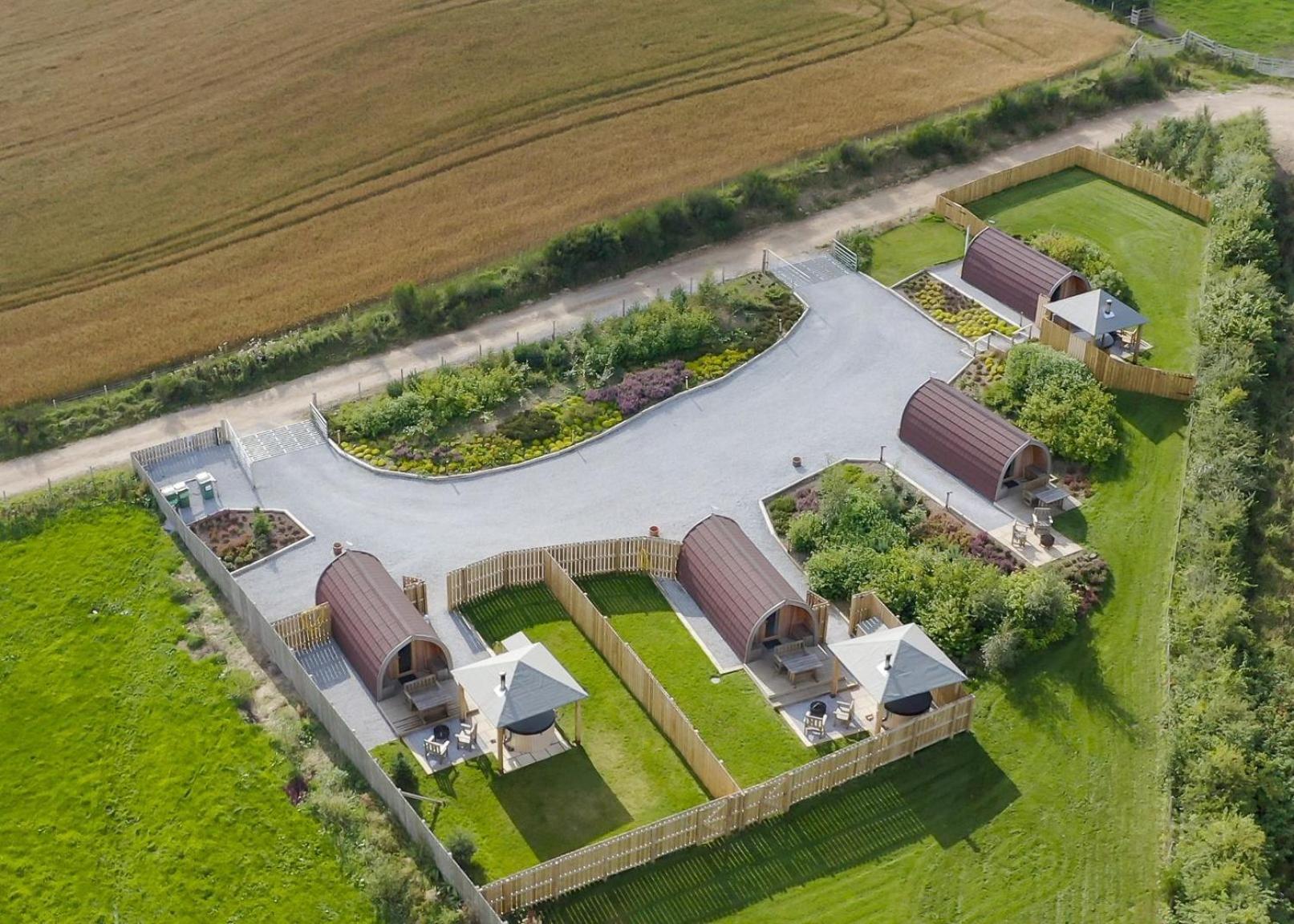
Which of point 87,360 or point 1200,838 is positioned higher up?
point 87,360

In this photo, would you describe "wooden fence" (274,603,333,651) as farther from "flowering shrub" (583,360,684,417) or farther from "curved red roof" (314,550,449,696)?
"flowering shrub" (583,360,684,417)

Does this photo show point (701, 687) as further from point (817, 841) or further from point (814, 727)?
point (817, 841)

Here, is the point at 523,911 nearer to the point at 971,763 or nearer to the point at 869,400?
the point at 971,763

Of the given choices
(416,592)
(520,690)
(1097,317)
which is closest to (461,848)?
(520,690)

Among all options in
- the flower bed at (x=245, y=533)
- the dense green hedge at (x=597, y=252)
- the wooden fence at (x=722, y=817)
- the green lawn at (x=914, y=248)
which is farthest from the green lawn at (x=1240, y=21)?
the flower bed at (x=245, y=533)

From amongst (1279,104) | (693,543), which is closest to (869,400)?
(693,543)

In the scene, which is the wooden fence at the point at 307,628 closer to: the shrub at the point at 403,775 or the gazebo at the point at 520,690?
the gazebo at the point at 520,690
